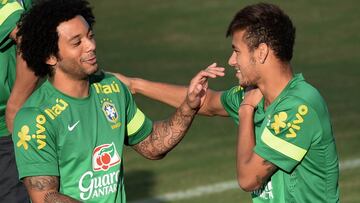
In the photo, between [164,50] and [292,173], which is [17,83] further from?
[164,50]

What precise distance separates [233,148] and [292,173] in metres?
7.20

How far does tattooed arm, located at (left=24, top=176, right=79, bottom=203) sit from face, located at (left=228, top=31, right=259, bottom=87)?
1.42 m

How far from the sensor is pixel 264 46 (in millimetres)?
8047

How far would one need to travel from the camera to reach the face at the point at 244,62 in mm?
8125

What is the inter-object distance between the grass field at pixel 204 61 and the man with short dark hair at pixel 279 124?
511 centimetres

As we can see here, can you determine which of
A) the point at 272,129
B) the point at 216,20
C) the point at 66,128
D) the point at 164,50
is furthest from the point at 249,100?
the point at 216,20

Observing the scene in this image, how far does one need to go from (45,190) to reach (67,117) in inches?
20.1

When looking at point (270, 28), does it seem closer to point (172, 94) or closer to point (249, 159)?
point (249, 159)

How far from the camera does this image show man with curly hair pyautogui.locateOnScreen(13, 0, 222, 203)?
25.6 ft

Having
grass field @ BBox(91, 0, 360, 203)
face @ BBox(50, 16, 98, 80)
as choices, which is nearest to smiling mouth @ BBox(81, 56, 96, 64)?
face @ BBox(50, 16, 98, 80)

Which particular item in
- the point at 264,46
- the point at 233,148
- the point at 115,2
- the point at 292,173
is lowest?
the point at 115,2

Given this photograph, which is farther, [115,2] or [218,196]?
[115,2]

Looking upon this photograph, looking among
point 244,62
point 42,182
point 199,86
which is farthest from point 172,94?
point 42,182

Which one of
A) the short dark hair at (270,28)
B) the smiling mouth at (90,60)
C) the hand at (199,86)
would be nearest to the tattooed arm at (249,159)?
the hand at (199,86)
